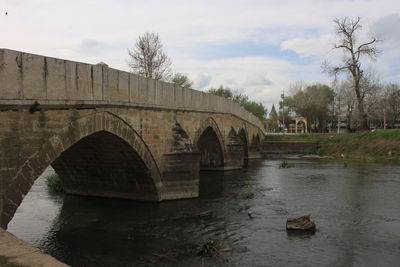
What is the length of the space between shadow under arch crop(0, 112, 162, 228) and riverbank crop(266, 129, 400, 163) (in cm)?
2034

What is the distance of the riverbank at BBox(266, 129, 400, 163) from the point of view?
28594mm

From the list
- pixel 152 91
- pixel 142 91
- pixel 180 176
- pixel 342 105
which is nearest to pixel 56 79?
pixel 142 91

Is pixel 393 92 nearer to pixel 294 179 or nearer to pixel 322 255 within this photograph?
pixel 294 179

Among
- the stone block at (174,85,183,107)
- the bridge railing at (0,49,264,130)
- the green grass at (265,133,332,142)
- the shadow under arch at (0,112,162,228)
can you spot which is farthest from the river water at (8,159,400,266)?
the green grass at (265,133,332,142)

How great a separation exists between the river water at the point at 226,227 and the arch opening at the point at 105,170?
41 centimetres

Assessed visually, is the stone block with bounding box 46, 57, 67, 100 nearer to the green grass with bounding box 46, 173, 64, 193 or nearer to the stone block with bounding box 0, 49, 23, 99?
the stone block with bounding box 0, 49, 23, 99

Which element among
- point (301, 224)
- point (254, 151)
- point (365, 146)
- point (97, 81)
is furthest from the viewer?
point (254, 151)

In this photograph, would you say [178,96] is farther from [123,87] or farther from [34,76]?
[34,76]

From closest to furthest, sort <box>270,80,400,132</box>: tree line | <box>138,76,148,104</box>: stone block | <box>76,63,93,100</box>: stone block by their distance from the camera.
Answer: <box>76,63,93,100</box>: stone block, <box>138,76,148,104</box>: stone block, <box>270,80,400,132</box>: tree line

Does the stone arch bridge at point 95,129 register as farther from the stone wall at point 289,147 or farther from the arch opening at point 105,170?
the stone wall at point 289,147

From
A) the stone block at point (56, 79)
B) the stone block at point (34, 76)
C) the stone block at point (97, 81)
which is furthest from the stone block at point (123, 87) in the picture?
the stone block at point (34, 76)

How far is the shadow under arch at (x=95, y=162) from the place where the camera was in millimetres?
7414

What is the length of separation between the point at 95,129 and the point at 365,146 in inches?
1023

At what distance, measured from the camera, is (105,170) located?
1291cm
